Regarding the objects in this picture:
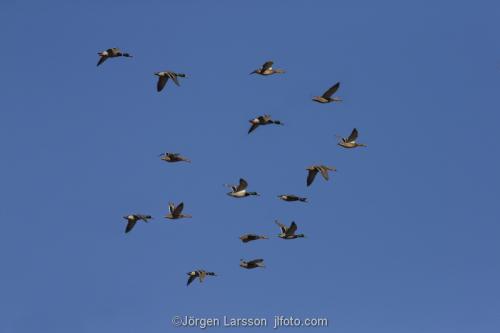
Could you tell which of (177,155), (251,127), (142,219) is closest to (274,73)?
(251,127)

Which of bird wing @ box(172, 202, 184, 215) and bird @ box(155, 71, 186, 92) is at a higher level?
bird @ box(155, 71, 186, 92)

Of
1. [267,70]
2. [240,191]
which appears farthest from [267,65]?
[240,191]

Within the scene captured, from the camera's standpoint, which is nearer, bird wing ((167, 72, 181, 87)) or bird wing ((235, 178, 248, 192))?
bird wing ((167, 72, 181, 87))

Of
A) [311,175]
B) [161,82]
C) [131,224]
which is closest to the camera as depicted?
[161,82]

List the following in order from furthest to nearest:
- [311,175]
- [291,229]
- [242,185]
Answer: [242,185], [311,175], [291,229]

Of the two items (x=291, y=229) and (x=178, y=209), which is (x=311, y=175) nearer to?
(x=291, y=229)

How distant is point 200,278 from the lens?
4284 inches

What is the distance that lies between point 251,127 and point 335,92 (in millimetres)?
8731

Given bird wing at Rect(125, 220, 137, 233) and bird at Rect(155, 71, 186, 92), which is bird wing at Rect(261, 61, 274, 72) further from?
bird wing at Rect(125, 220, 137, 233)

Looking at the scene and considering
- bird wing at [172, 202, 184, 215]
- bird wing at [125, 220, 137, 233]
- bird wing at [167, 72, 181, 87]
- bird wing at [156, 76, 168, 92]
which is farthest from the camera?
bird wing at [125, 220, 137, 233]

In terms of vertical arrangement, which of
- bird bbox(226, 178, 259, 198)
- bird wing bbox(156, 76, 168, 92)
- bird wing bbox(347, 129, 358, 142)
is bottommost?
bird bbox(226, 178, 259, 198)

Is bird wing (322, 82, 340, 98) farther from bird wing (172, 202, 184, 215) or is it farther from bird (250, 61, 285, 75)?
bird wing (172, 202, 184, 215)

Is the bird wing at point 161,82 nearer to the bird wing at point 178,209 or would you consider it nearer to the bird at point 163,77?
the bird at point 163,77

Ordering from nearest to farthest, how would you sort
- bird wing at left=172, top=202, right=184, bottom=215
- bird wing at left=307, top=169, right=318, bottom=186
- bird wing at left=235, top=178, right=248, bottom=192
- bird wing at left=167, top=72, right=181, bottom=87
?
bird wing at left=172, top=202, right=184, bottom=215, bird wing at left=167, top=72, right=181, bottom=87, bird wing at left=307, top=169, right=318, bottom=186, bird wing at left=235, top=178, right=248, bottom=192
